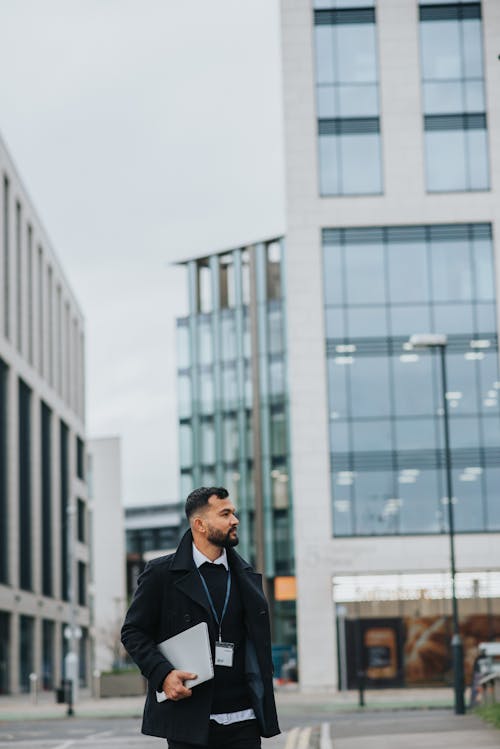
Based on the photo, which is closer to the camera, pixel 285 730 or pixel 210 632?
pixel 210 632

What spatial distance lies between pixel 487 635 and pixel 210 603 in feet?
132

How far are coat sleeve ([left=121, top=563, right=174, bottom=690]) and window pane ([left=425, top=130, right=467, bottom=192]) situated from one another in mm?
41983

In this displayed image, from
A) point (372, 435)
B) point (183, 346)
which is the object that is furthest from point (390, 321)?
point (183, 346)

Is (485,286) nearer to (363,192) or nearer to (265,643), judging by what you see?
(363,192)

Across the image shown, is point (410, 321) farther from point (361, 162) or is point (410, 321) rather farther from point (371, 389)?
point (361, 162)

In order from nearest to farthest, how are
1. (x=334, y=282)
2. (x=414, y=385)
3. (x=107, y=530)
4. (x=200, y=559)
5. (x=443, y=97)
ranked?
(x=200, y=559), (x=414, y=385), (x=334, y=282), (x=443, y=97), (x=107, y=530)

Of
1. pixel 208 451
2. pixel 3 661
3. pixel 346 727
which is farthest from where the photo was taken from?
pixel 208 451

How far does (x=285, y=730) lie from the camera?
2445 centimetres

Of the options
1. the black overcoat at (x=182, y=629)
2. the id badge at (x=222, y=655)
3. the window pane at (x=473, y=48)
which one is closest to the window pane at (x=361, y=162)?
the window pane at (x=473, y=48)

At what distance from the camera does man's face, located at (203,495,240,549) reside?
634 cm

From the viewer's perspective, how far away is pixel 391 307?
152ft

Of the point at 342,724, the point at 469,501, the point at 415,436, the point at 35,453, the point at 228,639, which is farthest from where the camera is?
the point at 35,453

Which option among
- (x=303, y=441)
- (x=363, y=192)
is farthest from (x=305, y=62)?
(x=303, y=441)

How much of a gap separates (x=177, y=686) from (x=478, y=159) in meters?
42.7
